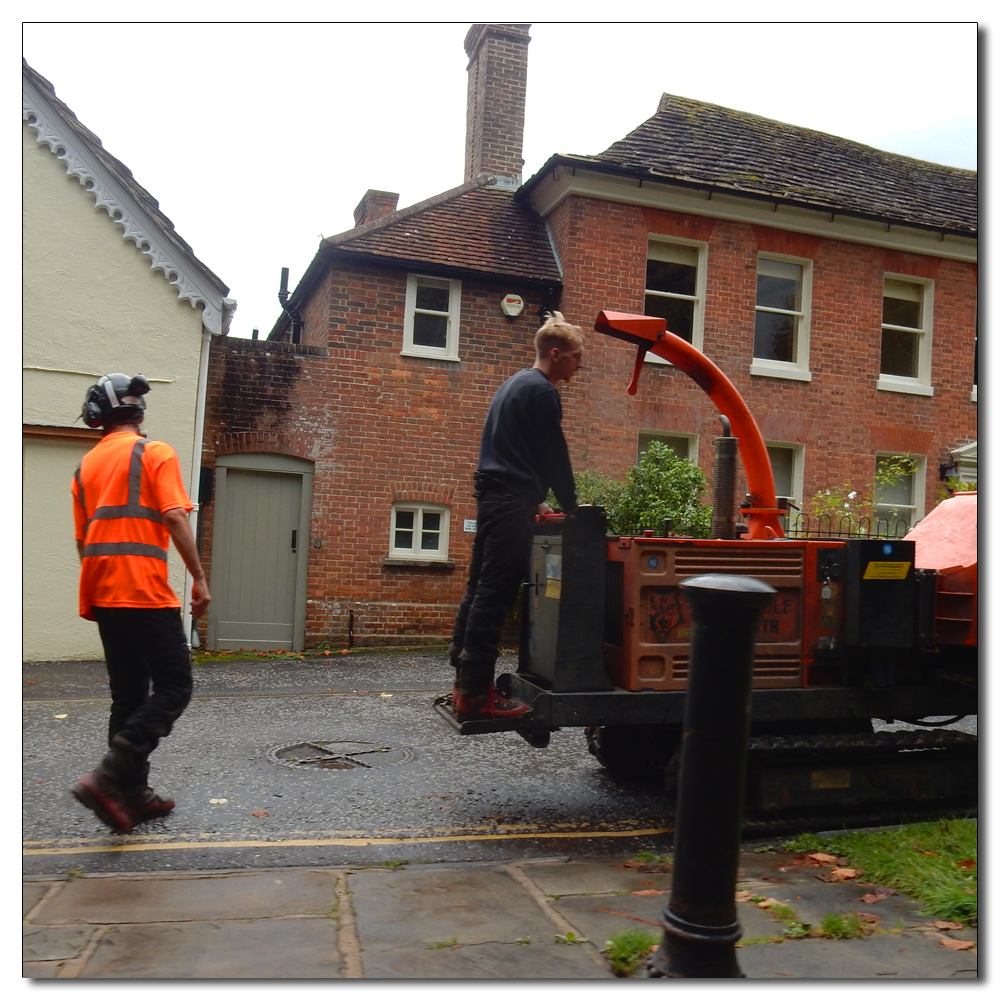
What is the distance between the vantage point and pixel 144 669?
4.07 meters

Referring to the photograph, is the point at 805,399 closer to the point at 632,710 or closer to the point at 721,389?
the point at 721,389

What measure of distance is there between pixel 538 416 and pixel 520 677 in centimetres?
128

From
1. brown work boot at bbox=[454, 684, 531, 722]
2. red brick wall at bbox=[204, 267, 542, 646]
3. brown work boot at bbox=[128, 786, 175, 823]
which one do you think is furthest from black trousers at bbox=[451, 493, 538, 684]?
red brick wall at bbox=[204, 267, 542, 646]

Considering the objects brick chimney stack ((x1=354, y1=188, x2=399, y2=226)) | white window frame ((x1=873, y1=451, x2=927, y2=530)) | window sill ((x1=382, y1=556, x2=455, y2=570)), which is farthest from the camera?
brick chimney stack ((x1=354, y1=188, x2=399, y2=226))

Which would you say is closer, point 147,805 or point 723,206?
point 147,805

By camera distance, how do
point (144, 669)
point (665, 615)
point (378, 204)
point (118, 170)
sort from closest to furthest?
point (144, 669), point (665, 615), point (118, 170), point (378, 204)

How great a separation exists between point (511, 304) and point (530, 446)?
740cm

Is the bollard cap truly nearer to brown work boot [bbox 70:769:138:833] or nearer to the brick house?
brown work boot [bbox 70:769:138:833]

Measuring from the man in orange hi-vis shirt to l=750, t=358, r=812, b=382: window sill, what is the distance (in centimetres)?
912

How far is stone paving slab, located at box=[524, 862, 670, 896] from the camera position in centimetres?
344

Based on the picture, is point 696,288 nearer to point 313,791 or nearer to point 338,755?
point 338,755

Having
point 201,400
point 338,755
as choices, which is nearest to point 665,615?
point 338,755

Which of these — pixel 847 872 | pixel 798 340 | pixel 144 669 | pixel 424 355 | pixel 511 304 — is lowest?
pixel 847 872

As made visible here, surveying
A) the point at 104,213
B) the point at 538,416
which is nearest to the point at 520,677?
the point at 538,416
